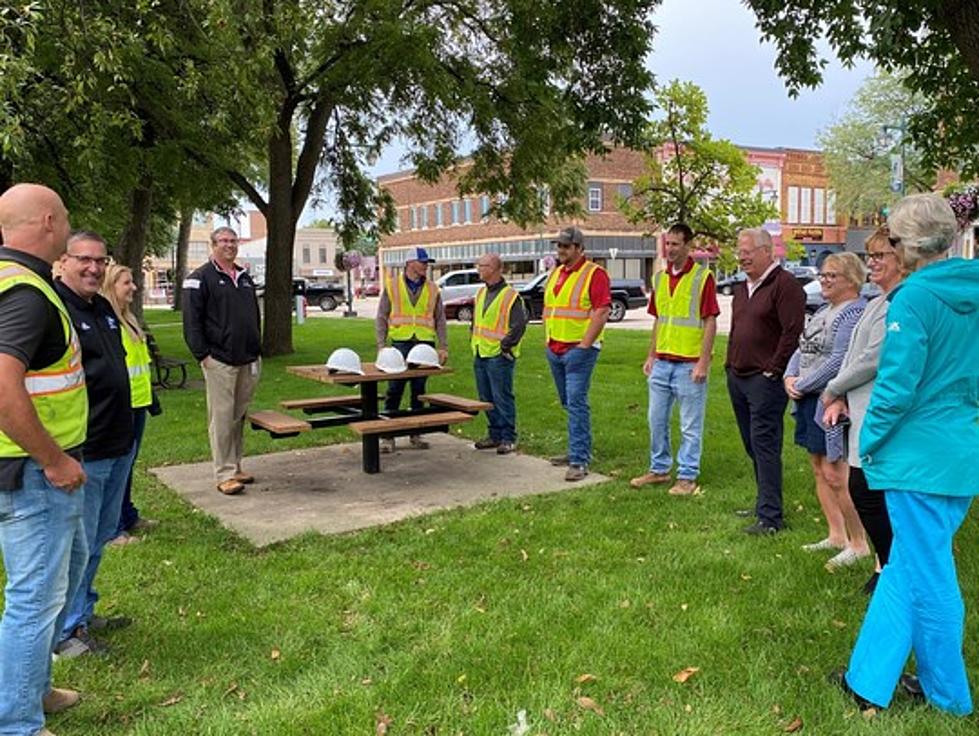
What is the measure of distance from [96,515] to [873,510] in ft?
11.3

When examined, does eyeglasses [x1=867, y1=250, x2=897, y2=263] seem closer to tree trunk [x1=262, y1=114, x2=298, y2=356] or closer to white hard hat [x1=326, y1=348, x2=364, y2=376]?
white hard hat [x1=326, y1=348, x2=364, y2=376]

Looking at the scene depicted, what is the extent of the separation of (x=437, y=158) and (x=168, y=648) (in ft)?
47.0

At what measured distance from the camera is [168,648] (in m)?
3.93

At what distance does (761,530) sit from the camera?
5445 millimetres

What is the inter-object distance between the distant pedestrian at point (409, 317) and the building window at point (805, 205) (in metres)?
62.8

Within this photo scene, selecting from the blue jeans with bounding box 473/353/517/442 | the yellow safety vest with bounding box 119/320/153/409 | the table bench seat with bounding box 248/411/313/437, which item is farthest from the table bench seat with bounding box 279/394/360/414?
the yellow safety vest with bounding box 119/320/153/409

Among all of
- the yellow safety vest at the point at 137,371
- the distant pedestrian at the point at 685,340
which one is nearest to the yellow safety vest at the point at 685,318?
the distant pedestrian at the point at 685,340

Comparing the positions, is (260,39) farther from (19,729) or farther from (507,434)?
(19,729)

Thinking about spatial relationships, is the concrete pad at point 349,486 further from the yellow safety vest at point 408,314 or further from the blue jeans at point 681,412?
the yellow safety vest at point 408,314

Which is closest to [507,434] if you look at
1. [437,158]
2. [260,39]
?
[260,39]

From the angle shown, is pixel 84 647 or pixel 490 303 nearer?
pixel 84 647

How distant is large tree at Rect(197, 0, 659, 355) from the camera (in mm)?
8758

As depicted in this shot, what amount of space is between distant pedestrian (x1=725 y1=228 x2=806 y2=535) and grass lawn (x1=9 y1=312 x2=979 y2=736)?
0.32 meters

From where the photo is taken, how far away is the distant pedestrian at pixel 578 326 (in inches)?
274
